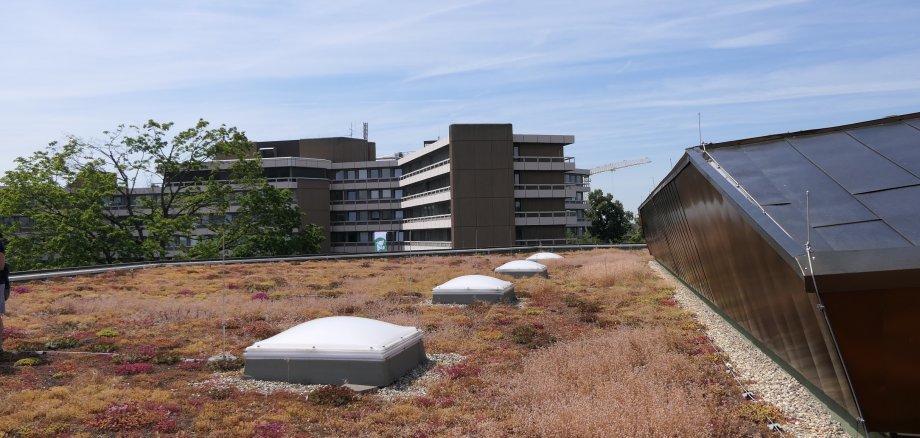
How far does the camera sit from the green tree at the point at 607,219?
93.6 meters

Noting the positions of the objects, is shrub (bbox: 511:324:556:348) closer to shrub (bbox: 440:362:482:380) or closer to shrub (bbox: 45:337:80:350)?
shrub (bbox: 440:362:482:380)

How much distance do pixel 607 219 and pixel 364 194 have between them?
1593 inches

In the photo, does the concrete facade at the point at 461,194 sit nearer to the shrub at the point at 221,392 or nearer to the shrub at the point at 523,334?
the shrub at the point at 523,334

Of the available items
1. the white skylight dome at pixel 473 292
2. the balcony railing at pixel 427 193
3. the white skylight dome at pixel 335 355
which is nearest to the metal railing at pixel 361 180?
the balcony railing at pixel 427 193

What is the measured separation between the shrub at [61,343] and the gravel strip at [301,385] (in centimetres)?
537

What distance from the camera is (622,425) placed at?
8.15m

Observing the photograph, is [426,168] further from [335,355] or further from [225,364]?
[335,355]

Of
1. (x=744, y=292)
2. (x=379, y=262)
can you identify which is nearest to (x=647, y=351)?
(x=744, y=292)

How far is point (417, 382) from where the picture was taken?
12164mm

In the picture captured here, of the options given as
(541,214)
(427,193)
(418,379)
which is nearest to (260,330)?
(418,379)

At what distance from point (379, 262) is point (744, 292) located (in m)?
34.9

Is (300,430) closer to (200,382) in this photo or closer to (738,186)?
(200,382)

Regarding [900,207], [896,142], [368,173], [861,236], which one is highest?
[368,173]

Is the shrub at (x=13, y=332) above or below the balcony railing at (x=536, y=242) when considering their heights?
below
